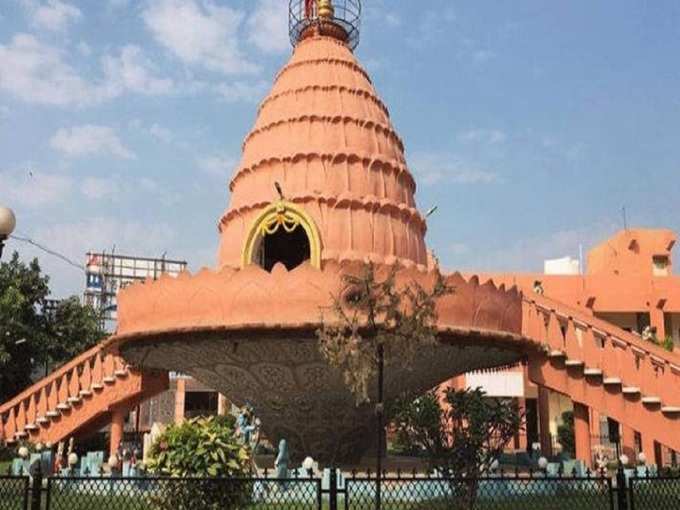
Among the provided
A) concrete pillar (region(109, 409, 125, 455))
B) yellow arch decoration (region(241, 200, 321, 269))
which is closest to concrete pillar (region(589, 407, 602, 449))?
concrete pillar (region(109, 409, 125, 455))

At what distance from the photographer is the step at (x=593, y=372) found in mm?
18736

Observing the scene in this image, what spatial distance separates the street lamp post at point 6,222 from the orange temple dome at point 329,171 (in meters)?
8.86

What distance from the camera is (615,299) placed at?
1476 inches

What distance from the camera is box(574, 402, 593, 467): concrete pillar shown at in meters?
19.9

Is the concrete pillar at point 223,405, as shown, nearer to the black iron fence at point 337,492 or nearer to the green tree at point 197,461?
the black iron fence at point 337,492

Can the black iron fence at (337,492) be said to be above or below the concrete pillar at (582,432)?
below

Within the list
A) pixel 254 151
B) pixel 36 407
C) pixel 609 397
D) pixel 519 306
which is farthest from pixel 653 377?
pixel 36 407

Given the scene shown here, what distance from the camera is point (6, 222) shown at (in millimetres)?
9461

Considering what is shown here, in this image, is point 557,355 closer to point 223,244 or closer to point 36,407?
point 223,244

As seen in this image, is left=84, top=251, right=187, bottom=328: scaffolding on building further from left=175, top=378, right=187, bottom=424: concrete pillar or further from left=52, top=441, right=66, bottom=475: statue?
left=52, top=441, right=66, bottom=475: statue

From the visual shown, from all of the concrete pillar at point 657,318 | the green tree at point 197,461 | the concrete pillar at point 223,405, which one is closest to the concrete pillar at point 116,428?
the green tree at point 197,461

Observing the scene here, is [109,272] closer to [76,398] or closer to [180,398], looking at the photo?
[180,398]

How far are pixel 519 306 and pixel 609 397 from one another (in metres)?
3.05

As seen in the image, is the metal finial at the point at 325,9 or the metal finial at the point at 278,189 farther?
the metal finial at the point at 325,9
